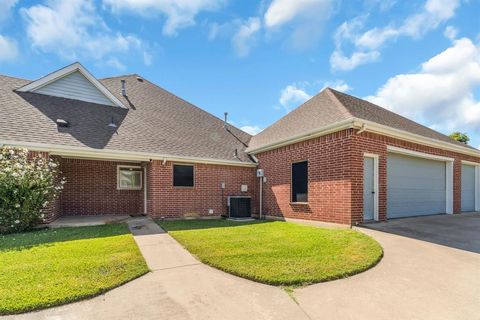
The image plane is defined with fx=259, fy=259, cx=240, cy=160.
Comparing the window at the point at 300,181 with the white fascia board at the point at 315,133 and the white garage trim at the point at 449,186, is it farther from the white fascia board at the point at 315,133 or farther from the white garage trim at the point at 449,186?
the white garage trim at the point at 449,186

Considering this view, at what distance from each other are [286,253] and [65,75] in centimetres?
1234

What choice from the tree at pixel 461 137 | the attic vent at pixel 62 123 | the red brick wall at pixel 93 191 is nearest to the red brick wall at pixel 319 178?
the red brick wall at pixel 93 191

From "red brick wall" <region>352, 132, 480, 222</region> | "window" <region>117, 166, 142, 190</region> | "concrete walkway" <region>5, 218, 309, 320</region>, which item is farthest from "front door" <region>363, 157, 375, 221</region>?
"window" <region>117, 166, 142, 190</region>

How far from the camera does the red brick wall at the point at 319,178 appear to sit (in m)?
7.66

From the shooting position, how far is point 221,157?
11.8 meters

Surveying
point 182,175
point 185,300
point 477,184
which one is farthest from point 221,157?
point 477,184

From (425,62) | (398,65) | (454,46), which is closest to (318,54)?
(398,65)

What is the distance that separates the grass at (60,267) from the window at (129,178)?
5152 millimetres

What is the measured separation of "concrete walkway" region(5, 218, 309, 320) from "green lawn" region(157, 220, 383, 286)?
35 cm

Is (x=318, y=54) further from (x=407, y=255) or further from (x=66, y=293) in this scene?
(x=66, y=293)

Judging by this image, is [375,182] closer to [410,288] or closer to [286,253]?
[286,253]

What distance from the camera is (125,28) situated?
940 cm

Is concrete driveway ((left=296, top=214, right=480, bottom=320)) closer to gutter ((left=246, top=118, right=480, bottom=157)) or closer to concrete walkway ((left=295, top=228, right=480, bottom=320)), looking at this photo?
concrete walkway ((left=295, top=228, right=480, bottom=320))

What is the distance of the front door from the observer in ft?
26.9
